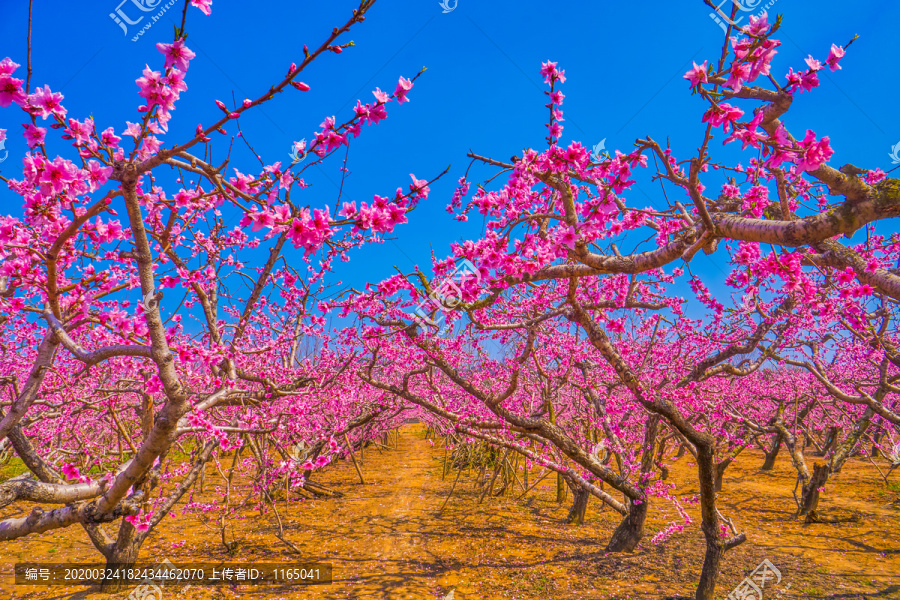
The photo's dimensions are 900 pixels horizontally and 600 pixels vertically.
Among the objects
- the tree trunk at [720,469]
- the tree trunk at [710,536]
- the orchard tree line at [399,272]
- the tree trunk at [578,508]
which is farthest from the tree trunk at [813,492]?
the tree trunk at [710,536]

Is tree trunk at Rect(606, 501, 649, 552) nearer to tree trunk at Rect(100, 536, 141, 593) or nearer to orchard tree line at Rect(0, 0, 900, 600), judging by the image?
orchard tree line at Rect(0, 0, 900, 600)

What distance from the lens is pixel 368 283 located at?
17.5ft

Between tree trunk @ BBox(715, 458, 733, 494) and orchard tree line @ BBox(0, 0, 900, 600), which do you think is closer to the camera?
orchard tree line @ BBox(0, 0, 900, 600)

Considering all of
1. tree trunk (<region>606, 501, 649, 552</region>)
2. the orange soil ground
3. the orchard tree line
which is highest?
the orchard tree line

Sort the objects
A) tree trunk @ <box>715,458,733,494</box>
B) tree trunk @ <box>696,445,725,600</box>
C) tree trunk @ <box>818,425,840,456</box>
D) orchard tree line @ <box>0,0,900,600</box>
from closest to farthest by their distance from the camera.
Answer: orchard tree line @ <box>0,0,900,600</box> < tree trunk @ <box>696,445,725,600</box> < tree trunk @ <box>715,458,733,494</box> < tree trunk @ <box>818,425,840,456</box>

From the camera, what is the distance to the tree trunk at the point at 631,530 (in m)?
6.35

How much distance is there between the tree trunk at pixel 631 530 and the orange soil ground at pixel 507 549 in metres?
0.14

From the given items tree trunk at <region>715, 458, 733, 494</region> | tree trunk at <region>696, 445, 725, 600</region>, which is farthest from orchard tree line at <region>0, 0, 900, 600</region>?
tree trunk at <region>715, 458, 733, 494</region>

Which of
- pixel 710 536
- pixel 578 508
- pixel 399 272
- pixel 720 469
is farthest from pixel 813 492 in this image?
pixel 399 272

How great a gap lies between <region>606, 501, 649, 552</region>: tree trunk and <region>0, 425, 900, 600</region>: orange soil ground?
0.47 feet

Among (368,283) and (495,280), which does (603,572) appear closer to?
(495,280)

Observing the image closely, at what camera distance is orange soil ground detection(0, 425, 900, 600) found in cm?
555

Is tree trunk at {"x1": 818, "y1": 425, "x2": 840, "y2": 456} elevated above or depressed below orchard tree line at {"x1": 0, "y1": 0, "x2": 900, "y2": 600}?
below

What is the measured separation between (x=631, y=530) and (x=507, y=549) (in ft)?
6.83
